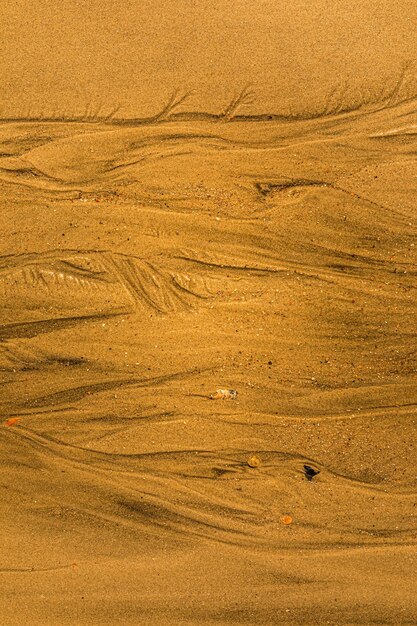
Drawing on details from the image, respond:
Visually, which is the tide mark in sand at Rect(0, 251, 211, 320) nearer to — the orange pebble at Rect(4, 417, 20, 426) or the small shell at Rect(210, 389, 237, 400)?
the small shell at Rect(210, 389, 237, 400)

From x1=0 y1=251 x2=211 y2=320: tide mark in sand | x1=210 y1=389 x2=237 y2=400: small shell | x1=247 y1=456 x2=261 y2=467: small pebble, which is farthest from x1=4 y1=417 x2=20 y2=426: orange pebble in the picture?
x1=247 y1=456 x2=261 y2=467: small pebble

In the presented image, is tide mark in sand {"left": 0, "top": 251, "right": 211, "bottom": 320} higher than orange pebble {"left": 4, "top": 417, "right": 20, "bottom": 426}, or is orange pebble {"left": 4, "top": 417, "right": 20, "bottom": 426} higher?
tide mark in sand {"left": 0, "top": 251, "right": 211, "bottom": 320}

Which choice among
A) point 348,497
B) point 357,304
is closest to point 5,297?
point 357,304

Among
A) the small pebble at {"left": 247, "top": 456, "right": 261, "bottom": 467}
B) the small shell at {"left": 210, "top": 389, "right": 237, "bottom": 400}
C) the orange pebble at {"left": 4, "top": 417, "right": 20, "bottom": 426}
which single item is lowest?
the small pebble at {"left": 247, "top": 456, "right": 261, "bottom": 467}

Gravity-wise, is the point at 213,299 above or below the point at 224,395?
above

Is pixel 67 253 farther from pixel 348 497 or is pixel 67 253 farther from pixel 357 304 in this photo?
pixel 348 497

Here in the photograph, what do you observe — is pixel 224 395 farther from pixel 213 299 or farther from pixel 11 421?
pixel 11 421

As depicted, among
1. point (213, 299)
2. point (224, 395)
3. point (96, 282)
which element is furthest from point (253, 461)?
point (96, 282)

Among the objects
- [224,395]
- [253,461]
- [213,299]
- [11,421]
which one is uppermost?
[213,299]
